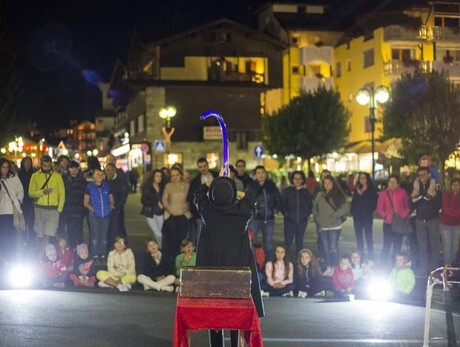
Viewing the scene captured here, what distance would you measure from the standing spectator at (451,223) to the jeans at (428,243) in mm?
228

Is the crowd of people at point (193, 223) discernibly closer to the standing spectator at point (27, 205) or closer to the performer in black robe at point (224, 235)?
the standing spectator at point (27, 205)

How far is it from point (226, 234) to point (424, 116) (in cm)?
4440

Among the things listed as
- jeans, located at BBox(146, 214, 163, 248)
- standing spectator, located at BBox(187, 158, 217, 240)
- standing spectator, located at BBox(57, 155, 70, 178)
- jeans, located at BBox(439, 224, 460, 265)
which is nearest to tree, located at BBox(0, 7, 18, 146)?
standing spectator, located at BBox(57, 155, 70, 178)

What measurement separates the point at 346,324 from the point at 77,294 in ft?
14.3

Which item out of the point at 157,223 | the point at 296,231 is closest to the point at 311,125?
the point at 157,223

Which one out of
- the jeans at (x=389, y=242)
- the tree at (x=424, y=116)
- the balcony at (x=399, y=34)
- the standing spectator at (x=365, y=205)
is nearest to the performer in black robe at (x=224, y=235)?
the jeans at (x=389, y=242)

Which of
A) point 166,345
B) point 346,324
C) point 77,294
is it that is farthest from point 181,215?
point 166,345

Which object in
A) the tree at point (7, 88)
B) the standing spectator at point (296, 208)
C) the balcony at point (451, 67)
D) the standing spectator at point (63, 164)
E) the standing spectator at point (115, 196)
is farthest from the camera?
the balcony at point (451, 67)

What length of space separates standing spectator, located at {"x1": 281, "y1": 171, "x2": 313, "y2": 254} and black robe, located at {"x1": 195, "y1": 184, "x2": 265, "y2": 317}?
8.29 metres

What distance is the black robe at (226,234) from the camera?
7.96 m

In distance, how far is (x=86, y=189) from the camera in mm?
16234

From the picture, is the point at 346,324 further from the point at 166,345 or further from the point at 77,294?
the point at 77,294

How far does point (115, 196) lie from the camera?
1656 centimetres

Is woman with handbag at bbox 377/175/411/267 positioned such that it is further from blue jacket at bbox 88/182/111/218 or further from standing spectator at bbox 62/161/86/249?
standing spectator at bbox 62/161/86/249
